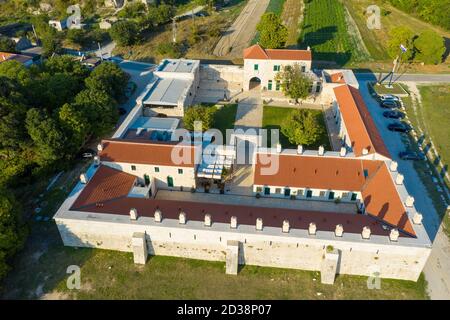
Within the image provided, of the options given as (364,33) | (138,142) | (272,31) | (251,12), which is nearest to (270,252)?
(138,142)

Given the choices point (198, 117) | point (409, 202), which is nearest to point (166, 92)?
point (198, 117)

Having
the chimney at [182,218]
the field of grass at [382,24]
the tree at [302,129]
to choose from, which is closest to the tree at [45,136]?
the chimney at [182,218]

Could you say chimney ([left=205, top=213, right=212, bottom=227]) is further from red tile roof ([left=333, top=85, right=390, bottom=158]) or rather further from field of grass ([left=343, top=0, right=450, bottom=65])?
field of grass ([left=343, top=0, right=450, bottom=65])

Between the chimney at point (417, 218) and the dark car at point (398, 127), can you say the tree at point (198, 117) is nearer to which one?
the dark car at point (398, 127)

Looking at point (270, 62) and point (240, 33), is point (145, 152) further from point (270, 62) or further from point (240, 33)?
point (240, 33)

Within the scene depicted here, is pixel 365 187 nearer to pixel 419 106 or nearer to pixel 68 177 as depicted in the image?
pixel 419 106
